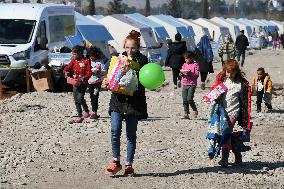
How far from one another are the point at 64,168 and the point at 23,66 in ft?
Result: 35.9

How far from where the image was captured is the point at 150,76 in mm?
8016

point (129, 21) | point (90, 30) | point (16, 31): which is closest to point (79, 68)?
point (16, 31)

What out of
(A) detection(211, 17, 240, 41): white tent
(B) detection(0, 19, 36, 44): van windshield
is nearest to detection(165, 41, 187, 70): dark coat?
(B) detection(0, 19, 36, 44): van windshield

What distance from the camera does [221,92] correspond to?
29.2ft

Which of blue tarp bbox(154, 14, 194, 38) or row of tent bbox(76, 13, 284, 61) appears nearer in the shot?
row of tent bbox(76, 13, 284, 61)

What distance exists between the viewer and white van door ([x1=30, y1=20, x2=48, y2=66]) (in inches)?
785

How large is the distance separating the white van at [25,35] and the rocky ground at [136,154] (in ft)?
12.8

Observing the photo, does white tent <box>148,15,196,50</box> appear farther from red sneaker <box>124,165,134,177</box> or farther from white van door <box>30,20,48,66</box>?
red sneaker <box>124,165,134,177</box>

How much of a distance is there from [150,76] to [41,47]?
12.6m


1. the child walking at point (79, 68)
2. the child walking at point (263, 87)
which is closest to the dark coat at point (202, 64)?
the child walking at point (263, 87)

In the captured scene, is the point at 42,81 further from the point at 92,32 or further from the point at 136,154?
the point at 92,32

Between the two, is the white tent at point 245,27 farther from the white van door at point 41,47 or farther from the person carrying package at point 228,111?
the person carrying package at point 228,111

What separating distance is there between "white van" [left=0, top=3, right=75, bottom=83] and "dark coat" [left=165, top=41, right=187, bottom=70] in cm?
338

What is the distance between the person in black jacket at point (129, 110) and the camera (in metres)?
8.27
